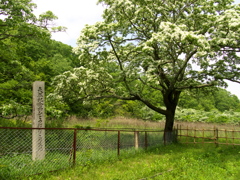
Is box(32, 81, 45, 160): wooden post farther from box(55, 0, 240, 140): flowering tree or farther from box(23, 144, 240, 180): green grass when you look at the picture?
box(55, 0, 240, 140): flowering tree

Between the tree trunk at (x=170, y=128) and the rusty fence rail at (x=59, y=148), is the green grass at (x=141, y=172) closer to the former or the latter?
the rusty fence rail at (x=59, y=148)

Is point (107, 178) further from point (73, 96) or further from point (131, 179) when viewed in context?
point (73, 96)

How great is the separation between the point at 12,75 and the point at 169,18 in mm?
10029

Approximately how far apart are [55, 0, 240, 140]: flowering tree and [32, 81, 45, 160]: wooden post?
5624mm

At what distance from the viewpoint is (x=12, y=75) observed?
468 inches

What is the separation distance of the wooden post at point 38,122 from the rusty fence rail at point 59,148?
0.66 ft

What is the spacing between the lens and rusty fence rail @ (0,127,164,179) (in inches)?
293

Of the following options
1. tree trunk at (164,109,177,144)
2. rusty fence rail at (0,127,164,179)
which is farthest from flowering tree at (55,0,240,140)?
rusty fence rail at (0,127,164,179)

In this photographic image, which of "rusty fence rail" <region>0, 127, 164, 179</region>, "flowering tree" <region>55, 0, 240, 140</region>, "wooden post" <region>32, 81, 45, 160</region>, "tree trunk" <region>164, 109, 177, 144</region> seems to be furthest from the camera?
"tree trunk" <region>164, 109, 177, 144</region>

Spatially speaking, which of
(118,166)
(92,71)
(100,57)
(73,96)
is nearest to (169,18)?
(100,57)

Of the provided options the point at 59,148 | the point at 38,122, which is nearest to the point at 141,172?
the point at 59,148

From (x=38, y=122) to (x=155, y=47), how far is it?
351 inches

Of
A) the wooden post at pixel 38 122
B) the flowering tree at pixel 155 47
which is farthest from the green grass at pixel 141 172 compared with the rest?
the flowering tree at pixel 155 47

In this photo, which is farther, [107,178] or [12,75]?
[12,75]
